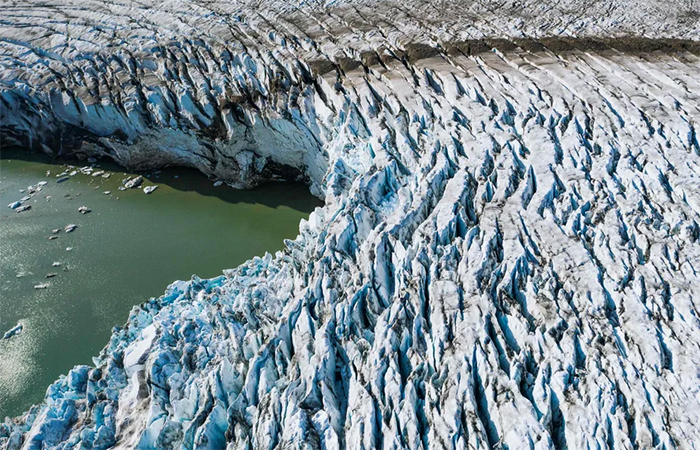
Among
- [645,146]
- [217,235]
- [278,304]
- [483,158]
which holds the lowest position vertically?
[217,235]

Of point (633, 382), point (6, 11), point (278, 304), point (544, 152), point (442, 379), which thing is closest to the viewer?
point (633, 382)

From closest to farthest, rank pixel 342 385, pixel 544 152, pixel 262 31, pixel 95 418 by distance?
pixel 342 385 → pixel 95 418 → pixel 544 152 → pixel 262 31

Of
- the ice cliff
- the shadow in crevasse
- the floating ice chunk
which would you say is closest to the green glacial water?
the shadow in crevasse

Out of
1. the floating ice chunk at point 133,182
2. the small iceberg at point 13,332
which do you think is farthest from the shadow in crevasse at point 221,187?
the small iceberg at point 13,332

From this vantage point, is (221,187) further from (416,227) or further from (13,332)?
(416,227)

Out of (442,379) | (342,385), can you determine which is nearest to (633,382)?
(442,379)

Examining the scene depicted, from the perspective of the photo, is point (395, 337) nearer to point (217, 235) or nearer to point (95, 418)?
point (95, 418)

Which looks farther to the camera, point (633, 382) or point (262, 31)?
point (262, 31)

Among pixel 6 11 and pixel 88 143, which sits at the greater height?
pixel 6 11
